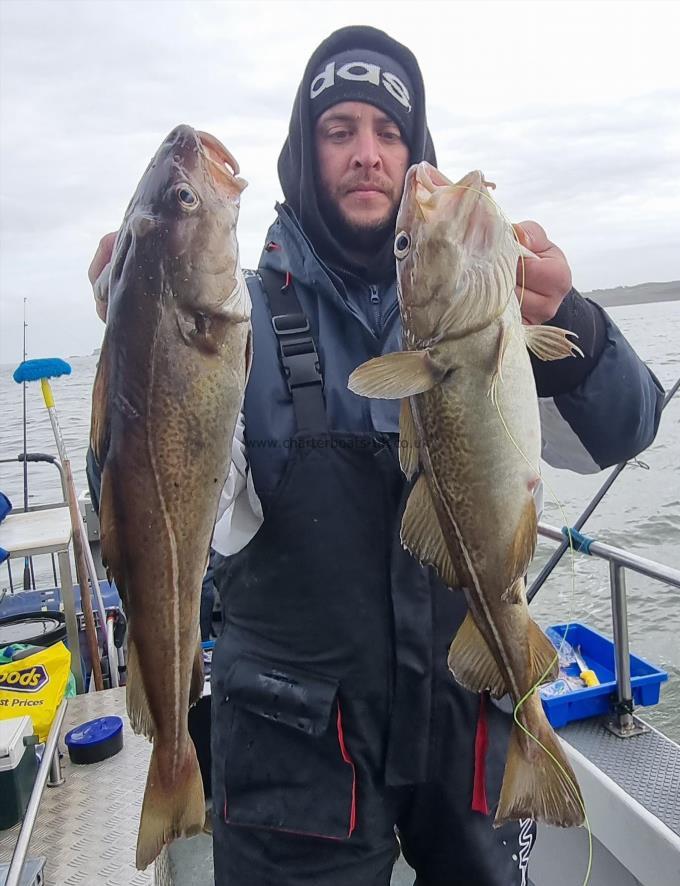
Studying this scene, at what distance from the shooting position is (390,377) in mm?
1711

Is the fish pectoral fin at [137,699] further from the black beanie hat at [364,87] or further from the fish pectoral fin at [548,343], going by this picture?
the black beanie hat at [364,87]

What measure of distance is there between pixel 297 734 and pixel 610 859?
81.8 inches

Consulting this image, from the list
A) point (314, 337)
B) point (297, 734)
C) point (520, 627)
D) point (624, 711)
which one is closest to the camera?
point (520, 627)

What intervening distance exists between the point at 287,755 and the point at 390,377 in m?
1.18

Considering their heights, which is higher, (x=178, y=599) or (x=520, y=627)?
(x=178, y=599)

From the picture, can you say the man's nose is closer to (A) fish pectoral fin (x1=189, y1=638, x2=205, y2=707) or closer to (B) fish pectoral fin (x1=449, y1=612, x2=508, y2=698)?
(B) fish pectoral fin (x1=449, y1=612, x2=508, y2=698)

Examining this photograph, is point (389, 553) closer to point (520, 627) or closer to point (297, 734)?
point (520, 627)

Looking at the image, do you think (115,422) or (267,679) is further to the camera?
(267,679)

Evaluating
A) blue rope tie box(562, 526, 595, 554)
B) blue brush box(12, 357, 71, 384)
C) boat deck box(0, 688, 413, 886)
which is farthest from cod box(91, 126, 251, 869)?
blue brush box(12, 357, 71, 384)

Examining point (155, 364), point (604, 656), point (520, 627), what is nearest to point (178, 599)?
point (155, 364)

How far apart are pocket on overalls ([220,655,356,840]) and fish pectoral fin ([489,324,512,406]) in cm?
97

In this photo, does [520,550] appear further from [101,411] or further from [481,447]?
[101,411]

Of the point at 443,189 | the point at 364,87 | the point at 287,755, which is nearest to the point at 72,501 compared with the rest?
the point at 287,755

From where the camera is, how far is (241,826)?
2.10 metres
